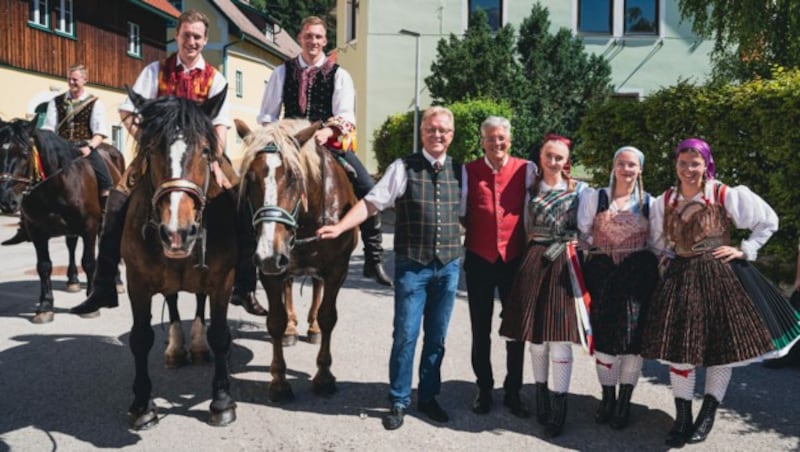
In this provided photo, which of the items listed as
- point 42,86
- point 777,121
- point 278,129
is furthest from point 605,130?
point 42,86

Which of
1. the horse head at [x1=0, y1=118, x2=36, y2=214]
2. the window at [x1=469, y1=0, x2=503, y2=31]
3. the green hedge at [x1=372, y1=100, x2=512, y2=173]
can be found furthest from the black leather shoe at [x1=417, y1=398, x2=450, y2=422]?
the window at [x1=469, y1=0, x2=503, y2=31]

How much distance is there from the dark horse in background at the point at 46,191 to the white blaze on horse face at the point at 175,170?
12.8 ft

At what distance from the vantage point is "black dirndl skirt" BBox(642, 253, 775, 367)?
3.89 m

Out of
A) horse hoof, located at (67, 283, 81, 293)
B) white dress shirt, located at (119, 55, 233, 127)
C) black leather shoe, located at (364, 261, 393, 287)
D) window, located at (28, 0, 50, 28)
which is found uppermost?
window, located at (28, 0, 50, 28)

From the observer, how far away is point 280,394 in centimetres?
477

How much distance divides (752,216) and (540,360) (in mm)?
1639

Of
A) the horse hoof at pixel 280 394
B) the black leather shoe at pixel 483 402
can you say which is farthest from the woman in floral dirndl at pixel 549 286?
the horse hoof at pixel 280 394

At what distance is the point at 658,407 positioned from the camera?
4.73 m

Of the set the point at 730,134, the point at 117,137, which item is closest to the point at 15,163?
the point at 730,134

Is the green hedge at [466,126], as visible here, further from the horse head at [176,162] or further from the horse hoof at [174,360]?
the horse head at [176,162]

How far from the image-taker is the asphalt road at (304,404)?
161 inches

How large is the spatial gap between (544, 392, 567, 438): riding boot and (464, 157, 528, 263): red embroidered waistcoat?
3.24 ft

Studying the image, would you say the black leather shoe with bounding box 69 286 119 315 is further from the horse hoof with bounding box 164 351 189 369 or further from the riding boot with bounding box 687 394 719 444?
the riding boot with bounding box 687 394 719 444

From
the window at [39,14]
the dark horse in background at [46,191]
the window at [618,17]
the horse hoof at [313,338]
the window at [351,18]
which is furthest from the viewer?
the window at [351,18]
